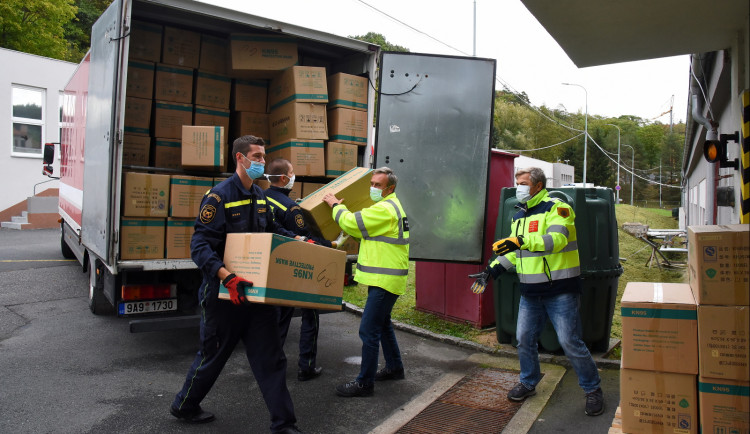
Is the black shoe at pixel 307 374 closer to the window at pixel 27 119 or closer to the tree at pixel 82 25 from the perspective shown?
the window at pixel 27 119

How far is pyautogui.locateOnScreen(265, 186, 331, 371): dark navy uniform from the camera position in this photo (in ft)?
13.9

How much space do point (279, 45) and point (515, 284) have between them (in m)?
3.34

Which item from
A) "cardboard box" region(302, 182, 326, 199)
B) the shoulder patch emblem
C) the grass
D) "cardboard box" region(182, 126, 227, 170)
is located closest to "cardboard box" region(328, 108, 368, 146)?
"cardboard box" region(302, 182, 326, 199)

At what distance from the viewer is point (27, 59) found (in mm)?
17734

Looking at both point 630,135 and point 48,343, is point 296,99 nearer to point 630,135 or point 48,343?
point 48,343

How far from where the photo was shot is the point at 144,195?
4734 mm

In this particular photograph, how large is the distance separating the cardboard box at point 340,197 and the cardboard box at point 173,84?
7.73 ft

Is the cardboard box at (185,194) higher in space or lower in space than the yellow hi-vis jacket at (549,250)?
higher

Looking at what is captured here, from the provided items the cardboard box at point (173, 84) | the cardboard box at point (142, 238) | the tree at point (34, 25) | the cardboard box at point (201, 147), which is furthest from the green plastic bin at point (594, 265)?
the tree at point (34, 25)

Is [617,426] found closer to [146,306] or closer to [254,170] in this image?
[254,170]

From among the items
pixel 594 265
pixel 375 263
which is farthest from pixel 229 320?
pixel 594 265

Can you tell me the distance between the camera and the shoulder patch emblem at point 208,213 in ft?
10.9

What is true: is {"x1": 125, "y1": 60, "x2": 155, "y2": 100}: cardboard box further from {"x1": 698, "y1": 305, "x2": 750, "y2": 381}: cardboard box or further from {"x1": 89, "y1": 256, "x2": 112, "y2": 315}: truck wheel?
{"x1": 698, "y1": 305, "x2": 750, "y2": 381}: cardboard box

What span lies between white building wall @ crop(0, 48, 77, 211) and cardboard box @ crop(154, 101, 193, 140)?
46.0ft
